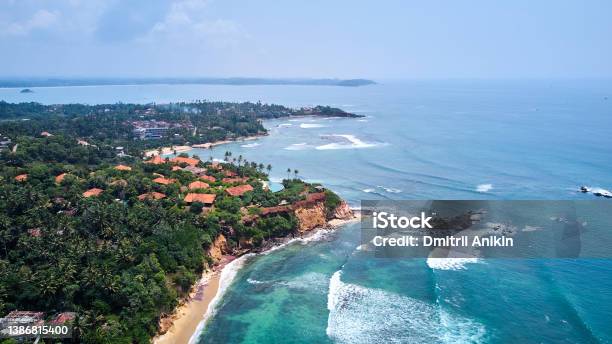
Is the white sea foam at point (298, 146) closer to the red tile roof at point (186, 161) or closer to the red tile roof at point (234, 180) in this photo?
the red tile roof at point (186, 161)

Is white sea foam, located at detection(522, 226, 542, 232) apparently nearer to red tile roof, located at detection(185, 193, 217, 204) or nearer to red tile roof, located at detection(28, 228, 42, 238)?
red tile roof, located at detection(185, 193, 217, 204)

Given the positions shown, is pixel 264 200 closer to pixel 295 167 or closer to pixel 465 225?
pixel 465 225

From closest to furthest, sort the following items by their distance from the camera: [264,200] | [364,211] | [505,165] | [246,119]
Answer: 1. [264,200]
2. [364,211]
3. [505,165]
4. [246,119]

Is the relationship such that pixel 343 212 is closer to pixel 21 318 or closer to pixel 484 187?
pixel 484 187

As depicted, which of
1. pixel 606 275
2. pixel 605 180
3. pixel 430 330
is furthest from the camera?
pixel 605 180

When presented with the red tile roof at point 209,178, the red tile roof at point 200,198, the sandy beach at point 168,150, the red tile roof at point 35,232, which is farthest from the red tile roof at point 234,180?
the sandy beach at point 168,150

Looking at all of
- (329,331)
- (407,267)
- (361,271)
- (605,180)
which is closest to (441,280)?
(407,267)

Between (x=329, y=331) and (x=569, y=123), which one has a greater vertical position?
(x=569, y=123)

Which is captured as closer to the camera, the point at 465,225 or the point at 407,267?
the point at 407,267
